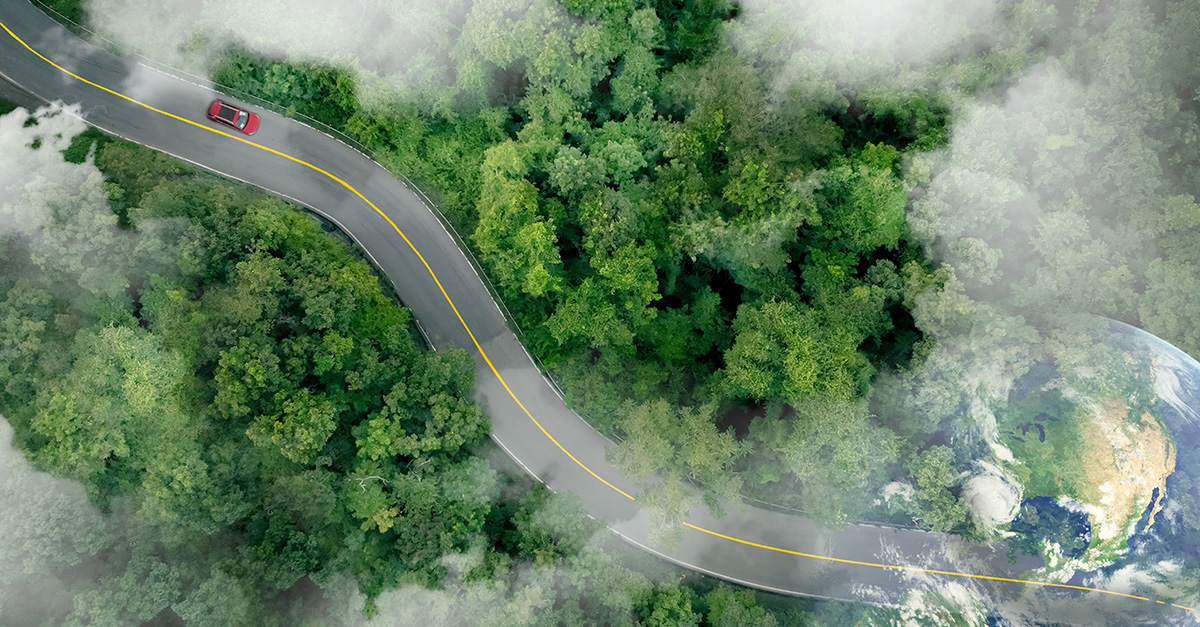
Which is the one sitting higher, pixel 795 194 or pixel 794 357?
pixel 795 194

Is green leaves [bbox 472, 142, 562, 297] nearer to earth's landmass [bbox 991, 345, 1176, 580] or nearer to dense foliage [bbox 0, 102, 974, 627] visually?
dense foliage [bbox 0, 102, 974, 627]

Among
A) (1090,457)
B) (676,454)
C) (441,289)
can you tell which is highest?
(1090,457)

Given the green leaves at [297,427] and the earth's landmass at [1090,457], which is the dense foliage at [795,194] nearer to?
the earth's landmass at [1090,457]

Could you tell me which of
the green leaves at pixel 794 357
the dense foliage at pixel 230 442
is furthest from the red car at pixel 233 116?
the green leaves at pixel 794 357

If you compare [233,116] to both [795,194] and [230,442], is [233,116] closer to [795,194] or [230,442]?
[230,442]

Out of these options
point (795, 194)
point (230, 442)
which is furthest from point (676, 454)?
point (230, 442)

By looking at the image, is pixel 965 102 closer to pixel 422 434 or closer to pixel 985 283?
pixel 985 283
